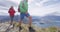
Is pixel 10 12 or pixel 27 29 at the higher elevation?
pixel 10 12

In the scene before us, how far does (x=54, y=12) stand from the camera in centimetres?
209

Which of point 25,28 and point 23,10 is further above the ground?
point 23,10

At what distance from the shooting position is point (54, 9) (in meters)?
2.09

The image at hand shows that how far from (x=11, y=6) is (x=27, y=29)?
351 mm

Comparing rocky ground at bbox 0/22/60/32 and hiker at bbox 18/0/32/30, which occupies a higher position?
hiker at bbox 18/0/32/30

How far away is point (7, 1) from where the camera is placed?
2121 millimetres

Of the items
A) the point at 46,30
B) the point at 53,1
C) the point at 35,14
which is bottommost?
the point at 46,30

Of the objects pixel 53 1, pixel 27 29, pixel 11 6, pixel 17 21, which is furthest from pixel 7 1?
pixel 53 1

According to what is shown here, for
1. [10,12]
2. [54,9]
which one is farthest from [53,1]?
[10,12]

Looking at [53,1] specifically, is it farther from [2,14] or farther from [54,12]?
[2,14]

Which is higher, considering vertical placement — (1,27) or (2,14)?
(2,14)

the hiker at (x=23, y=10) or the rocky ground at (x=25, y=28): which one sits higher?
the hiker at (x=23, y=10)

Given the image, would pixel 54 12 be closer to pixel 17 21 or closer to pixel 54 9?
pixel 54 9

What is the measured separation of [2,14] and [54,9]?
65 centimetres
